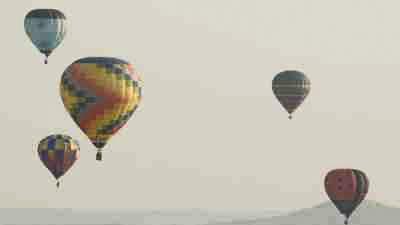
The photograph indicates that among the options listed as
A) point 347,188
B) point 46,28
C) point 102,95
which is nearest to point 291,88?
point 347,188

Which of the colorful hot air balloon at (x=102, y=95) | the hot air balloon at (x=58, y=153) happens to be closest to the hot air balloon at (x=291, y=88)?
the hot air balloon at (x=58, y=153)

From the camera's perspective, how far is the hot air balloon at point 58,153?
6486 inches

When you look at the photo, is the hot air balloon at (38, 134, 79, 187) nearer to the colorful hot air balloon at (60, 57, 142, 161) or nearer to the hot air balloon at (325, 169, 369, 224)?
the colorful hot air balloon at (60, 57, 142, 161)

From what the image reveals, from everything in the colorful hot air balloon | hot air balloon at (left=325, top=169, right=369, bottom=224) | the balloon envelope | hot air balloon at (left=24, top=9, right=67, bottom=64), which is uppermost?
hot air balloon at (left=24, top=9, right=67, bottom=64)

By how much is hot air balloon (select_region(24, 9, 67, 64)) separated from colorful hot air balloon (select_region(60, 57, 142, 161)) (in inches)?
643

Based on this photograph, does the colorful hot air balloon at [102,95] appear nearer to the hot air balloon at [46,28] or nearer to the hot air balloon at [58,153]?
the hot air balloon at [46,28]

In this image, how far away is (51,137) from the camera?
572 ft

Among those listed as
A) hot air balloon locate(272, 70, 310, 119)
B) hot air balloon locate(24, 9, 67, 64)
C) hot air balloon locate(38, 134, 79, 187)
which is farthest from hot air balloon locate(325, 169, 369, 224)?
hot air balloon locate(24, 9, 67, 64)

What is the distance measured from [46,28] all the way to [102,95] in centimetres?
2071

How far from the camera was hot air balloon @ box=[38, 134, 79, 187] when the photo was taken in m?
165

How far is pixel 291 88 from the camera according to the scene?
176 m

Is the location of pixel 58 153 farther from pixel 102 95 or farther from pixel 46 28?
pixel 102 95

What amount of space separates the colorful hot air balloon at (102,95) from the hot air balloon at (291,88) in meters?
39.2

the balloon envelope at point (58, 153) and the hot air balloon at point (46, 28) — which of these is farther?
the balloon envelope at point (58, 153)
